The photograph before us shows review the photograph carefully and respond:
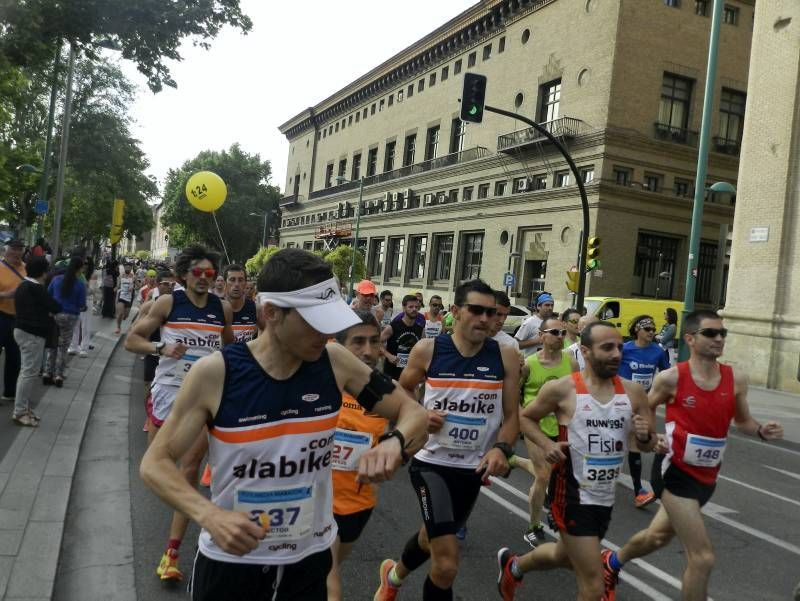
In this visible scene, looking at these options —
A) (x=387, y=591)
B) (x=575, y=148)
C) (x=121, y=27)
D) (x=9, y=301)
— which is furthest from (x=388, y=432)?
(x=575, y=148)

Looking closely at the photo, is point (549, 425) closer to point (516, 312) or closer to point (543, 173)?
point (516, 312)

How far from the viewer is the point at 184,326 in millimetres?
5504

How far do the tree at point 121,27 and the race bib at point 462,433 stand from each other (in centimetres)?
1265

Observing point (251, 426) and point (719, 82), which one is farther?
point (719, 82)

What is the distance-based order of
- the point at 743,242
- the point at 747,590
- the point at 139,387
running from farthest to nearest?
1. the point at 743,242
2. the point at 139,387
3. the point at 747,590

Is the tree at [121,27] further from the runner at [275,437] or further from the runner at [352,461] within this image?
the runner at [275,437]

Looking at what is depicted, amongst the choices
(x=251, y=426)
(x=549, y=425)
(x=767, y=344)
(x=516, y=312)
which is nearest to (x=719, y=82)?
(x=516, y=312)

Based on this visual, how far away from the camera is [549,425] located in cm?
627

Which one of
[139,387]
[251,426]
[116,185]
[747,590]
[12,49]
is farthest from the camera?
[116,185]

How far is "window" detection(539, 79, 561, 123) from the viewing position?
130 ft

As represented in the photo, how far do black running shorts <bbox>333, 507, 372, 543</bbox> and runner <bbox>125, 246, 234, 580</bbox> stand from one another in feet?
6.54

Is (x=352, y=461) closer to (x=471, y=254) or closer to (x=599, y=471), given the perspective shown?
(x=599, y=471)

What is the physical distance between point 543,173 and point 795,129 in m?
18.1

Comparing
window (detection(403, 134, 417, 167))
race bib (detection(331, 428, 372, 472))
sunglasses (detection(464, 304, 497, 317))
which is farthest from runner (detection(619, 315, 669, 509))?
window (detection(403, 134, 417, 167))
